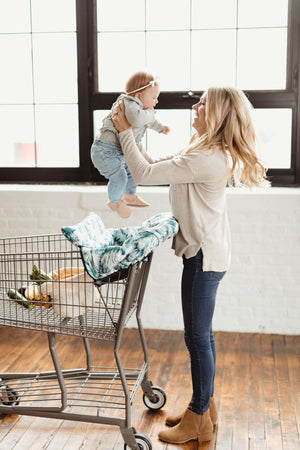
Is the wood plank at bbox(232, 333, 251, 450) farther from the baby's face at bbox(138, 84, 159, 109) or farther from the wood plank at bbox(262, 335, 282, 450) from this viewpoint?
the baby's face at bbox(138, 84, 159, 109)

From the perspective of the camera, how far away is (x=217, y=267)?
257 centimetres

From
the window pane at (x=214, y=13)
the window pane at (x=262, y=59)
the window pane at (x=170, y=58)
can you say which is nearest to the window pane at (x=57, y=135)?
the window pane at (x=170, y=58)

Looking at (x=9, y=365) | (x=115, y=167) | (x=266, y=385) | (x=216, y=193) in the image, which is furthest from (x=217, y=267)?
(x=9, y=365)

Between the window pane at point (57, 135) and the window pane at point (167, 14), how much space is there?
0.85 m

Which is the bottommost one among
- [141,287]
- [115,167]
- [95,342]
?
[95,342]

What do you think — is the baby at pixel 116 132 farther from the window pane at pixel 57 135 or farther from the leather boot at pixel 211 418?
the window pane at pixel 57 135

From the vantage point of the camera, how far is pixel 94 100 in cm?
434

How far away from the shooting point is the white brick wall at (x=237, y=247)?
4.04 metres

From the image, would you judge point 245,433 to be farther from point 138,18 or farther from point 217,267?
point 138,18

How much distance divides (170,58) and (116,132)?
1712mm

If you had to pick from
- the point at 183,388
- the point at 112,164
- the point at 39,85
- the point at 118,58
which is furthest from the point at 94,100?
the point at 183,388

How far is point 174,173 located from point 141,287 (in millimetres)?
607

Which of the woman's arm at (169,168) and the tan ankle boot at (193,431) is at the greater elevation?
the woman's arm at (169,168)

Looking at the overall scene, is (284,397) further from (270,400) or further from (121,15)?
(121,15)
